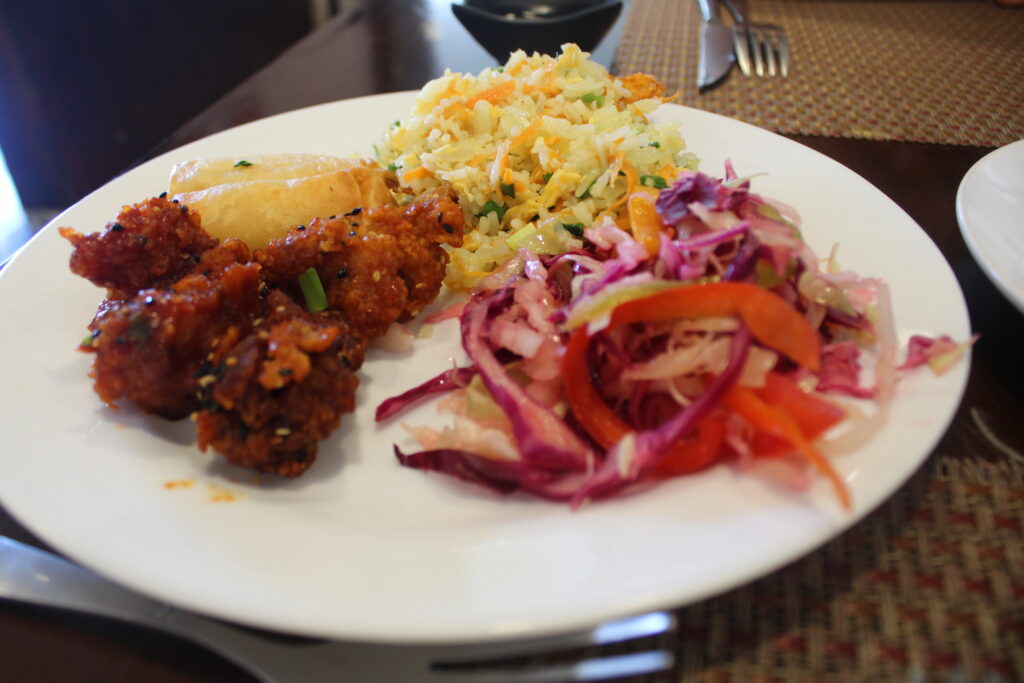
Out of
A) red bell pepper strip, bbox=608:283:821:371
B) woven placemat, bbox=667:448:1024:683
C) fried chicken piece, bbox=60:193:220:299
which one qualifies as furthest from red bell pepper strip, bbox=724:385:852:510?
fried chicken piece, bbox=60:193:220:299

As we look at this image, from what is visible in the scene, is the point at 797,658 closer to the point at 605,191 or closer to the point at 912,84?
the point at 605,191

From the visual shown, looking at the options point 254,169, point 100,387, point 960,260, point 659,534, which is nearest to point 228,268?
point 100,387

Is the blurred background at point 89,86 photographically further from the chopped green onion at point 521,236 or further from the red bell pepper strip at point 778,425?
the red bell pepper strip at point 778,425

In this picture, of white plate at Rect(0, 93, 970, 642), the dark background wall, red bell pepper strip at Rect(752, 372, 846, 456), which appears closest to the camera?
white plate at Rect(0, 93, 970, 642)

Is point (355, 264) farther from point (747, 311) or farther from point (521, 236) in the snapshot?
point (747, 311)

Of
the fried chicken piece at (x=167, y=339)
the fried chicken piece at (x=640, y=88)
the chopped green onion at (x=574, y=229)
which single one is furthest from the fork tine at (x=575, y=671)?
the fried chicken piece at (x=640, y=88)

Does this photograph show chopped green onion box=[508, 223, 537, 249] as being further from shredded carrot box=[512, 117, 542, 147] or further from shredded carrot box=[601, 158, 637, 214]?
shredded carrot box=[512, 117, 542, 147]
